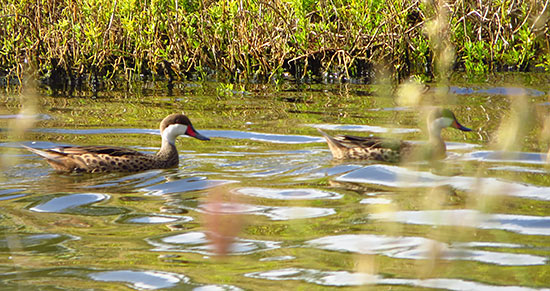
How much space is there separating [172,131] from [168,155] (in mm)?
408

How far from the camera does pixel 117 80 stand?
45.1 ft

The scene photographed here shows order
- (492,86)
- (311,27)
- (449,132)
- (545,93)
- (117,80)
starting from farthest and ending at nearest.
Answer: (117,80) < (311,27) < (492,86) < (545,93) < (449,132)

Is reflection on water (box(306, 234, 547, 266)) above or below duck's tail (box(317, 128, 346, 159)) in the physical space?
below

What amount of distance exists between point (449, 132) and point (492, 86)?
287 centimetres

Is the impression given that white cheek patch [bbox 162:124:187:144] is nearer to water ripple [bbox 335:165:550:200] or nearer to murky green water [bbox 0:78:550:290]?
murky green water [bbox 0:78:550:290]

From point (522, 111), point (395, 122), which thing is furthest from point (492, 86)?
point (522, 111)

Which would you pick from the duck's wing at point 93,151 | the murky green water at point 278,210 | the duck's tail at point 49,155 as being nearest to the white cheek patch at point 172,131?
the murky green water at point 278,210

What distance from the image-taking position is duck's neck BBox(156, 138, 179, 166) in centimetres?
773

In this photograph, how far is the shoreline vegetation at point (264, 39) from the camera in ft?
39.7

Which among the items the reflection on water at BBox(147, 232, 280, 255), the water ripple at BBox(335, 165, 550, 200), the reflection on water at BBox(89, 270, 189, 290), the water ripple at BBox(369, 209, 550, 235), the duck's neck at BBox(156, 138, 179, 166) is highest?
the duck's neck at BBox(156, 138, 179, 166)

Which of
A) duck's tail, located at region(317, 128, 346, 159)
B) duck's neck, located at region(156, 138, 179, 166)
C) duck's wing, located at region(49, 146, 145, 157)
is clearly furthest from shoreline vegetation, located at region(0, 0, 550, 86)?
duck's wing, located at region(49, 146, 145, 157)

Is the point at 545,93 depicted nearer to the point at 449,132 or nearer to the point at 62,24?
the point at 449,132

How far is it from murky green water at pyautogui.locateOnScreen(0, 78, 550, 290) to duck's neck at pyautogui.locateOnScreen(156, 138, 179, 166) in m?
0.10

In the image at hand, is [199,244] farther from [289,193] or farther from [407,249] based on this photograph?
[289,193]
